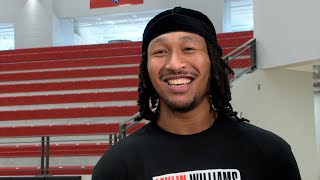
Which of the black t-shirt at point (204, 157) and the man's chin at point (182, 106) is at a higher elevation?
the man's chin at point (182, 106)

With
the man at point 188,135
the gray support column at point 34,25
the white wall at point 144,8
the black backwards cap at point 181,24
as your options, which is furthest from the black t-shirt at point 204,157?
the gray support column at point 34,25

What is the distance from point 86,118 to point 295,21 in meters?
2.95

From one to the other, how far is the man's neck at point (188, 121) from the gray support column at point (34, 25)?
10.7m

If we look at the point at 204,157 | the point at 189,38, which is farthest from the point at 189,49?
the point at 204,157

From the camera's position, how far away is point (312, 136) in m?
6.04

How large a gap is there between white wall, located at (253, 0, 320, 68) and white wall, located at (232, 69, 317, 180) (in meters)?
0.28

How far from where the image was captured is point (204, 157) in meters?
1.09

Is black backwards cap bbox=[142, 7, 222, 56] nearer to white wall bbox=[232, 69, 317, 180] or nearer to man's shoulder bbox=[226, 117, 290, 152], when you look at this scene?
man's shoulder bbox=[226, 117, 290, 152]

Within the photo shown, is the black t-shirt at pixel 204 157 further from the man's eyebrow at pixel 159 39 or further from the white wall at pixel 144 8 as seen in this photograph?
the white wall at pixel 144 8

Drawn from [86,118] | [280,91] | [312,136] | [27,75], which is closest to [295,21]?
[280,91]

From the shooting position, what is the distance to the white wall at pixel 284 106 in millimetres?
5414

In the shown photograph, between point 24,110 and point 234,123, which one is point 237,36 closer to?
point 24,110

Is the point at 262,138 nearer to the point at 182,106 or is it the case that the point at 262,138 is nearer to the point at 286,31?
the point at 182,106

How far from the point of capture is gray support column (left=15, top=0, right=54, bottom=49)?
37.6 ft
